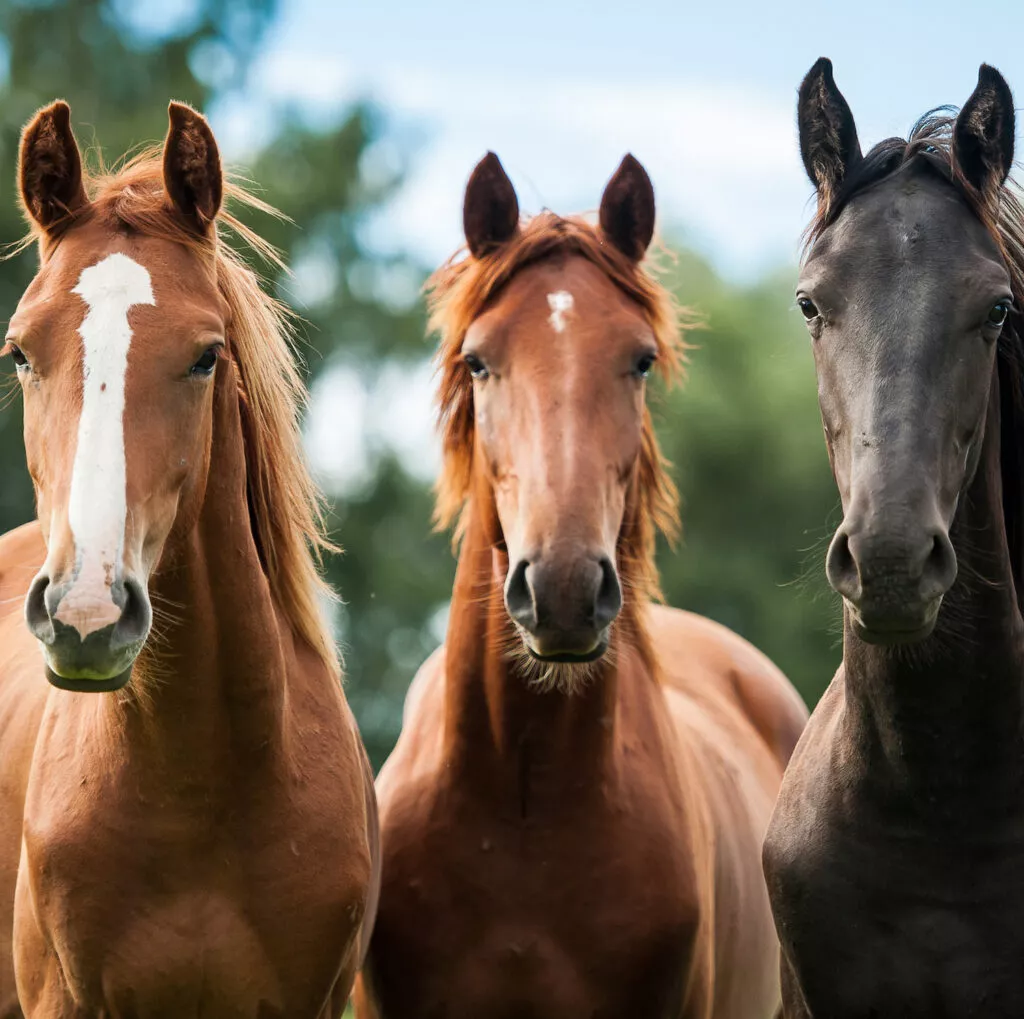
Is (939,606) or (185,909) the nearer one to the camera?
(939,606)

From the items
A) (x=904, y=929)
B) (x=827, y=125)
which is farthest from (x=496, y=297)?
(x=904, y=929)

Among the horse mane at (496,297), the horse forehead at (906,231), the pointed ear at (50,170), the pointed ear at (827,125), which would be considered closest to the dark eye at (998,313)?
the horse forehead at (906,231)

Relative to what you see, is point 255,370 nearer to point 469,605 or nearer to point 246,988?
point 469,605

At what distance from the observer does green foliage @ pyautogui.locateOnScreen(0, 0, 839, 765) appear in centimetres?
2014

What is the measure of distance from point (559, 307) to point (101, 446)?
1656 mm

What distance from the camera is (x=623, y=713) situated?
16.2 ft

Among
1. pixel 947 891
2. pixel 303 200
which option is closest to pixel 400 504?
pixel 303 200

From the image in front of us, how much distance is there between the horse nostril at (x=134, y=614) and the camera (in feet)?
10.9

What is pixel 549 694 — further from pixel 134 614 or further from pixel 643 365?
pixel 134 614

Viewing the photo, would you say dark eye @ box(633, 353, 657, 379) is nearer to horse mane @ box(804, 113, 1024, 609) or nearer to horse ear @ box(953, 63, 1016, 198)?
horse mane @ box(804, 113, 1024, 609)

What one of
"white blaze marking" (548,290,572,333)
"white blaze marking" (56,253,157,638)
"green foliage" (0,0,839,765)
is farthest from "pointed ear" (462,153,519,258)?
"green foliage" (0,0,839,765)

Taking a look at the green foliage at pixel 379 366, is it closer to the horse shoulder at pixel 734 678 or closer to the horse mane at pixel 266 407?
the horse shoulder at pixel 734 678

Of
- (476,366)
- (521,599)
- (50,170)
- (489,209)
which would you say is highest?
(489,209)

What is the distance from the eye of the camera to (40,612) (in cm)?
330
